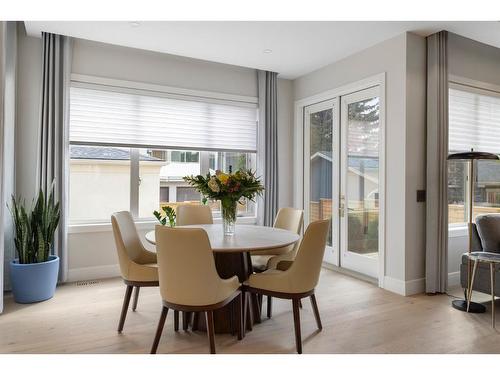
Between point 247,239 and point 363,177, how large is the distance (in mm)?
2138

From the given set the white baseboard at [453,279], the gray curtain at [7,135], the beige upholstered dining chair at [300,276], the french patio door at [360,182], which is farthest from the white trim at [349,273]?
the gray curtain at [7,135]

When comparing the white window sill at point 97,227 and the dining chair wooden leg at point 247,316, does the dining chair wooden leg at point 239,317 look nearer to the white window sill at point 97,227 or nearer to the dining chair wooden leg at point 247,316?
the dining chair wooden leg at point 247,316

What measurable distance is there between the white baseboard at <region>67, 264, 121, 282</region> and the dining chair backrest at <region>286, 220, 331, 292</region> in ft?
8.63

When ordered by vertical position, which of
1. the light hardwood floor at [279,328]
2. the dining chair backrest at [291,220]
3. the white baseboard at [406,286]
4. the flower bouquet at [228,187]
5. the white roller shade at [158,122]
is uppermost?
the white roller shade at [158,122]

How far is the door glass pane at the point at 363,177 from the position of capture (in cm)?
407

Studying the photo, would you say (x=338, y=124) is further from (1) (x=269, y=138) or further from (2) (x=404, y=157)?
(2) (x=404, y=157)

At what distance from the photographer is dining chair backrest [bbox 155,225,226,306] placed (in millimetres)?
2088

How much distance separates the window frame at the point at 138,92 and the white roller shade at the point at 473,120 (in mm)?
2426

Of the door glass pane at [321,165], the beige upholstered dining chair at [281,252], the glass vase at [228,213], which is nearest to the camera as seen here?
the glass vase at [228,213]

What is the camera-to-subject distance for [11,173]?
350 cm

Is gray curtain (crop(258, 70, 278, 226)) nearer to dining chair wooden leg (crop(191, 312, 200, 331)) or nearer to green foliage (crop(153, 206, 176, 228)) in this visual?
green foliage (crop(153, 206, 176, 228))

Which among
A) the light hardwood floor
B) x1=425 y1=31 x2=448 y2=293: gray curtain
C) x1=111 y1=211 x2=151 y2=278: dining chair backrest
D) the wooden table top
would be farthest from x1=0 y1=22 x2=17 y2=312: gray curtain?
x1=425 y1=31 x2=448 y2=293: gray curtain
